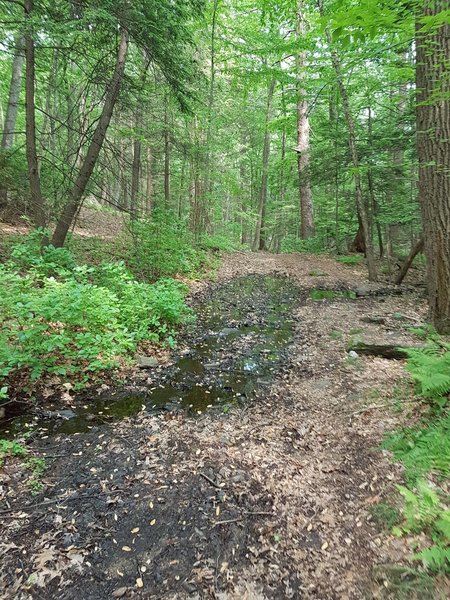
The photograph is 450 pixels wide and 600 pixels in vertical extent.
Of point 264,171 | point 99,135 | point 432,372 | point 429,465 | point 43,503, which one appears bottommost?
point 43,503

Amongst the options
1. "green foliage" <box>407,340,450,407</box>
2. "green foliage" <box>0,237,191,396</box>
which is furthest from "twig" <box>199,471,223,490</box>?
"green foliage" <box>0,237,191,396</box>

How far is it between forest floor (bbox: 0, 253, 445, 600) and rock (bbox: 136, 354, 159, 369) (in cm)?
151

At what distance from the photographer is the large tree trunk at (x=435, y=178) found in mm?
4488

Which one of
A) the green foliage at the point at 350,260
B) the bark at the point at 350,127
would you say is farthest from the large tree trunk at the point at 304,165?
the bark at the point at 350,127

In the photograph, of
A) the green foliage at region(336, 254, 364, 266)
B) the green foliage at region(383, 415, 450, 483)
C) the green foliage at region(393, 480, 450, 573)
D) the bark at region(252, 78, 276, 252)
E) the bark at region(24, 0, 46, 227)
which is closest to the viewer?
the green foliage at region(393, 480, 450, 573)

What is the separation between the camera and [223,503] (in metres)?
3.26

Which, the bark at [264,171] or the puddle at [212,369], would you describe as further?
the bark at [264,171]

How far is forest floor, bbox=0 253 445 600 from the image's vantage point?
2.52 metres

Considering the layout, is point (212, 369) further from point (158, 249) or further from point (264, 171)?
point (264, 171)

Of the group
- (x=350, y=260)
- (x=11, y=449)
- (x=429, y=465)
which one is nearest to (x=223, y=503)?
(x=429, y=465)

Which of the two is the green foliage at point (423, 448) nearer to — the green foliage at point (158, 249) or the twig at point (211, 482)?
the twig at point (211, 482)

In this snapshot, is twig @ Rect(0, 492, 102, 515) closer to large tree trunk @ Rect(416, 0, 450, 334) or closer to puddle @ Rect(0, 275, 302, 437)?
puddle @ Rect(0, 275, 302, 437)

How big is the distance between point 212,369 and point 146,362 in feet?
3.95

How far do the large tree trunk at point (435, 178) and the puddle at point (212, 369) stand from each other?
284 cm
